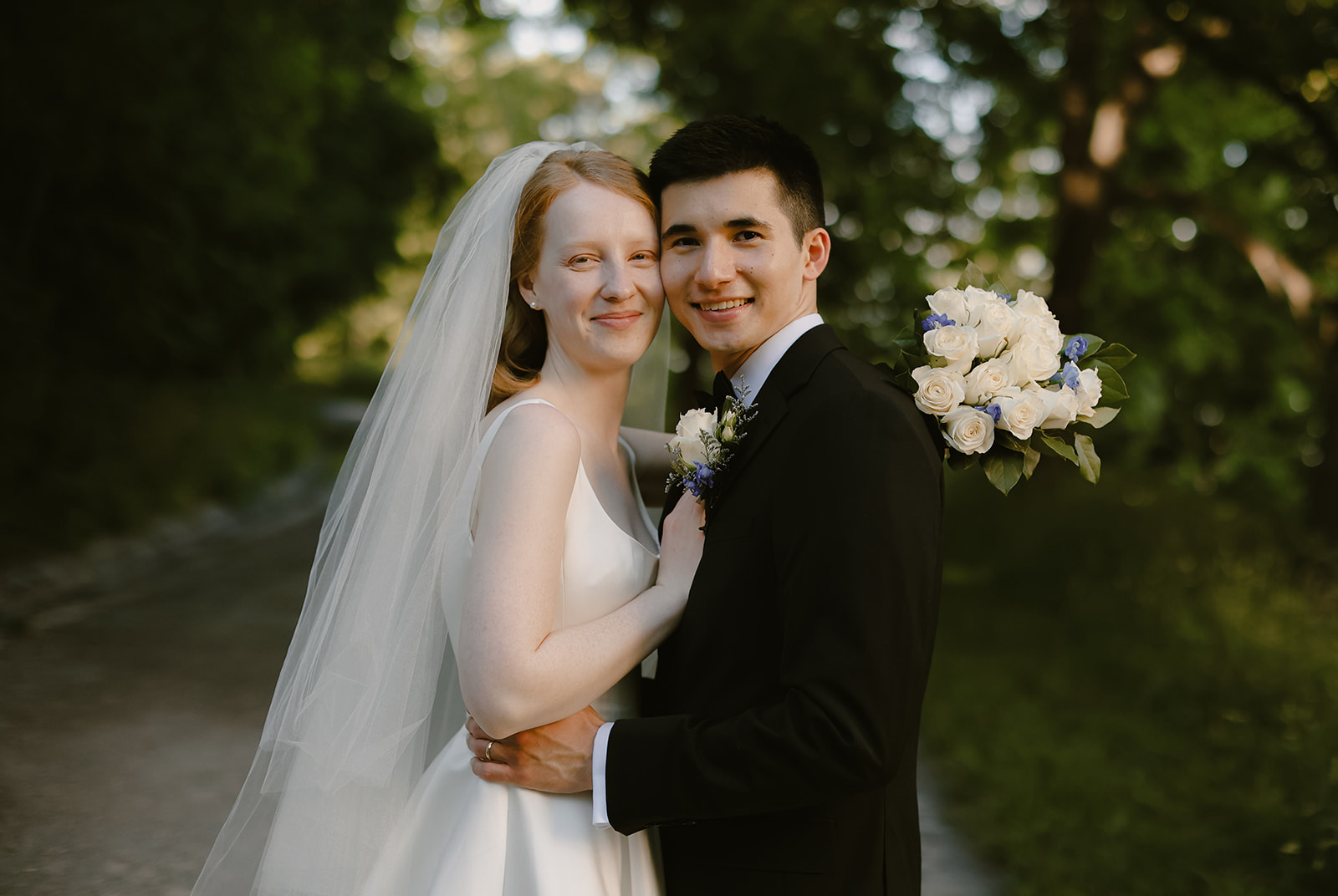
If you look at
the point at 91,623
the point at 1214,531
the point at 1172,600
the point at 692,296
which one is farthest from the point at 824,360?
the point at 1214,531

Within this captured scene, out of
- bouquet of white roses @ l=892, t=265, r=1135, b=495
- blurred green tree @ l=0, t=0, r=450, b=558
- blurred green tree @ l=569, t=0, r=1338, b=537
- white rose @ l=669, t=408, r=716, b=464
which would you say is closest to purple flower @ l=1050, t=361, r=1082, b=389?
bouquet of white roses @ l=892, t=265, r=1135, b=495

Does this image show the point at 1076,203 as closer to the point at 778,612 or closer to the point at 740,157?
the point at 740,157

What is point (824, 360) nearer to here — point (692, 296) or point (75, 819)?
point (692, 296)

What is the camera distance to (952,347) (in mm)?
2338

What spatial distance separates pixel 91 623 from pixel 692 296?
7.64 m

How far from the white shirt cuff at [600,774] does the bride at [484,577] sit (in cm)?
11

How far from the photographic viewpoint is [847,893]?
2162 mm

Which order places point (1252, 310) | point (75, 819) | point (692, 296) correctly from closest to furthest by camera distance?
point (692, 296) < point (75, 819) < point (1252, 310)

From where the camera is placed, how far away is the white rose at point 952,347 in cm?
234

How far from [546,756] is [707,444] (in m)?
0.78

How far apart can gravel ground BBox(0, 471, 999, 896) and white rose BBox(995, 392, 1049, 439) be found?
300cm

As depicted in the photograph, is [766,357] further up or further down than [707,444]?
further up

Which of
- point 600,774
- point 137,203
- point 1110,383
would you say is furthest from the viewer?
point 137,203

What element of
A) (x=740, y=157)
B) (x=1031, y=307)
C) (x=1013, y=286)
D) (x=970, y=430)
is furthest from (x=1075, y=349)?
(x=1013, y=286)
